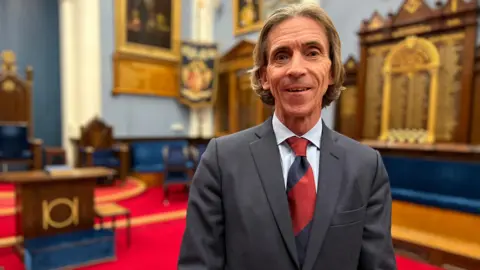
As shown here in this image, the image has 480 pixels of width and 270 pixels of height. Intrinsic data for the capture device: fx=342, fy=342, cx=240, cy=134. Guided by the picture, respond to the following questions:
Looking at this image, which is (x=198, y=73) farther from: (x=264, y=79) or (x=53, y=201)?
(x=264, y=79)

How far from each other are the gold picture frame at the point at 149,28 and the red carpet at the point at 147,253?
5.76 metres

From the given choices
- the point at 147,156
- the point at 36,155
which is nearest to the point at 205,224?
the point at 36,155

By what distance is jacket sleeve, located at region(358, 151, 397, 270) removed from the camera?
106 centimetres

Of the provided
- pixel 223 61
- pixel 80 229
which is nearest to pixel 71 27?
pixel 223 61

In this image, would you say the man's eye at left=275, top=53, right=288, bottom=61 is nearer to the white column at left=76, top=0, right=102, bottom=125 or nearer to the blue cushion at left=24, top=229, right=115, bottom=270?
the blue cushion at left=24, top=229, right=115, bottom=270

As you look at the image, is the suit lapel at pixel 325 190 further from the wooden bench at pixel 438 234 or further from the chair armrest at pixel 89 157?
the chair armrest at pixel 89 157

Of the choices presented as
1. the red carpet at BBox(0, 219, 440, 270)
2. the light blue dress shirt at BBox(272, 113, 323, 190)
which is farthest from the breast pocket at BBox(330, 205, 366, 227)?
the red carpet at BBox(0, 219, 440, 270)

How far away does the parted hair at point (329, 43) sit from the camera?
3.43ft

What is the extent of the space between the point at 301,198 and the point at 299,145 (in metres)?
0.16

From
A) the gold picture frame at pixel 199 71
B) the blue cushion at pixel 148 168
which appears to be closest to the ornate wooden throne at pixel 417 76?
the gold picture frame at pixel 199 71

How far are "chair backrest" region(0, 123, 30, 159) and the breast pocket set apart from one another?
748cm

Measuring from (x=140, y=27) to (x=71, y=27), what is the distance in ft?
5.45

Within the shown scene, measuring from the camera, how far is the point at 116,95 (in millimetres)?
8742

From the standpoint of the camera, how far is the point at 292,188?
1021 millimetres
